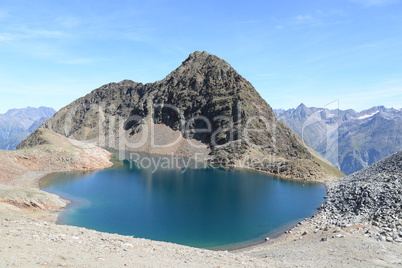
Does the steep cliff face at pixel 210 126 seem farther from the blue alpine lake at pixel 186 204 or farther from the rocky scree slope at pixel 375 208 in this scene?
the rocky scree slope at pixel 375 208

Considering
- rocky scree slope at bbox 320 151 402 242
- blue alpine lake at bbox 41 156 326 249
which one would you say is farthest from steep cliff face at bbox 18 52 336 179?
rocky scree slope at bbox 320 151 402 242

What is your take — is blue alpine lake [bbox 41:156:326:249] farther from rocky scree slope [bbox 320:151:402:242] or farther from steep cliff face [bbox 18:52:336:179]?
steep cliff face [bbox 18:52:336:179]

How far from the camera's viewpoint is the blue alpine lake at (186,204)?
A: 127ft

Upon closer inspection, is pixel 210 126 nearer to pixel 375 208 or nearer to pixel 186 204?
pixel 186 204

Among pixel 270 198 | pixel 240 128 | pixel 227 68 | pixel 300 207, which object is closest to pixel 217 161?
pixel 240 128

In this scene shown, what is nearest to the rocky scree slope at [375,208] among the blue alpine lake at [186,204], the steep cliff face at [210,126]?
the blue alpine lake at [186,204]

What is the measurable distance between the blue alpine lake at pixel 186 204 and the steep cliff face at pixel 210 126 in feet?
72.8

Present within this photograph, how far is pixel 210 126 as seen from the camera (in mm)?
134625

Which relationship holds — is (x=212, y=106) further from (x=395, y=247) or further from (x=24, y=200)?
(x=395, y=247)

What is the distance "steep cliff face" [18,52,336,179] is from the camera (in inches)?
4254

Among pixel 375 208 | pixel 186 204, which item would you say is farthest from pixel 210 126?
pixel 375 208

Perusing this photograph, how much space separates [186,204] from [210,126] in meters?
84.5

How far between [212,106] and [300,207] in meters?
88.8

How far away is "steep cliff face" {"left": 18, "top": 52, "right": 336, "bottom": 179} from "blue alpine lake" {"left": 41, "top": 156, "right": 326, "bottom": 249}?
22185 mm
